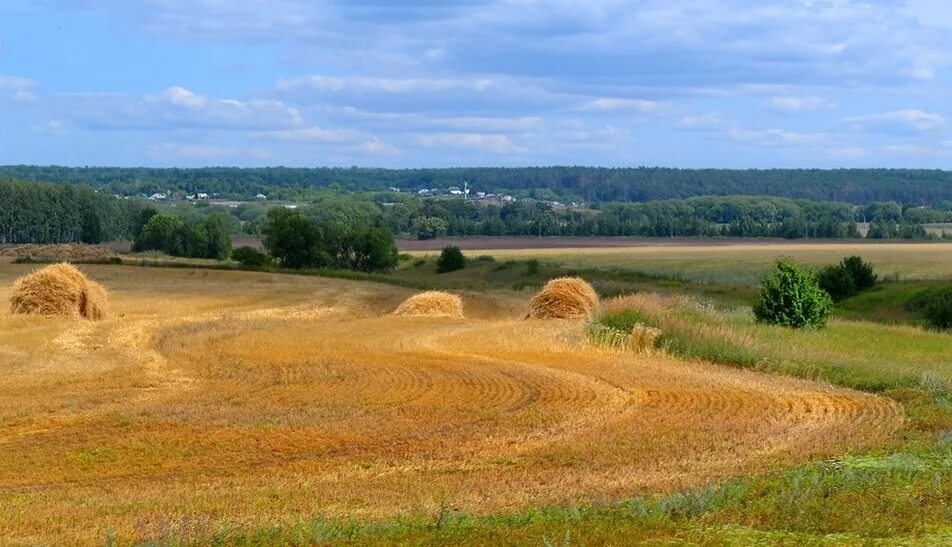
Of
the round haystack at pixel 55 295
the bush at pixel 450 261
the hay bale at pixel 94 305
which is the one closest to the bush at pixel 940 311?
the hay bale at pixel 94 305

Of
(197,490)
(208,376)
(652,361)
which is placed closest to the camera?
(197,490)

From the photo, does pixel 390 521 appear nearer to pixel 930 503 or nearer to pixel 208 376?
pixel 930 503

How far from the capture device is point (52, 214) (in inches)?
4722

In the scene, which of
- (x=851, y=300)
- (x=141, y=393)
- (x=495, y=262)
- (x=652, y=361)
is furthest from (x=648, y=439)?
(x=495, y=262)

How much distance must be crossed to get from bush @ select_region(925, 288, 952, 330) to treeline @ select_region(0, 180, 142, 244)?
290 ft

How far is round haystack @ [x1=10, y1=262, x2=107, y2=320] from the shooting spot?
33.3 metres

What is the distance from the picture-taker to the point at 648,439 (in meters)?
14.7

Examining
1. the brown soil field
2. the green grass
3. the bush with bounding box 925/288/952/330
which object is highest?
the green grass

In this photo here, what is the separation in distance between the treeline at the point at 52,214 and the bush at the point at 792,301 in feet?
311

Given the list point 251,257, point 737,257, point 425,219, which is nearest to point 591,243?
point 737,257

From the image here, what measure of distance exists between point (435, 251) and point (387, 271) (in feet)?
54.0

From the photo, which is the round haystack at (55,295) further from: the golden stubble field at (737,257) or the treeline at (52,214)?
the treeline at (52,214)

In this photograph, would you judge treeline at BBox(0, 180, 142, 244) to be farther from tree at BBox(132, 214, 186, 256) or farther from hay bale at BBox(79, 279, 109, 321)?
hay bale at BBox(79, 279, 109, 321)

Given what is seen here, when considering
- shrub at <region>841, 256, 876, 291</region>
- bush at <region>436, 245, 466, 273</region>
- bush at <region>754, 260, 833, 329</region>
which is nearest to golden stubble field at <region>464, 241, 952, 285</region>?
bush at <region>436, 245, 466, 273</region>
